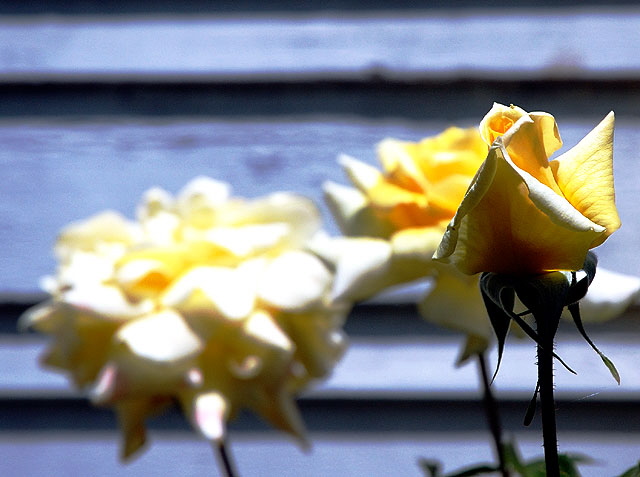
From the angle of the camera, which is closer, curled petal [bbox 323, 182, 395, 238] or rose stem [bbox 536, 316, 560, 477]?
rose stem [bbox 536, 316, 560, 477]

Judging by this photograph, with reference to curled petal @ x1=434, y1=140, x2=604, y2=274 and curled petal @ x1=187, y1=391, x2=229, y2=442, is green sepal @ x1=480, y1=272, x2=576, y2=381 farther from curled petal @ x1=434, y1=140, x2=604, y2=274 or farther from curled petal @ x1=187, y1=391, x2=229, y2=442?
curled petal @ x1=187, y1=391, x2=229, y2=442

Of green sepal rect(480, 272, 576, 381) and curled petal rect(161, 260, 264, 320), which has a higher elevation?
green sepal rect(480, 272, 576, 381)

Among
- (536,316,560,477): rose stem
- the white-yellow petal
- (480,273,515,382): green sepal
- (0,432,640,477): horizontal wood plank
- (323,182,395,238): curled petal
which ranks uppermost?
(480,273,515,382): green sepal

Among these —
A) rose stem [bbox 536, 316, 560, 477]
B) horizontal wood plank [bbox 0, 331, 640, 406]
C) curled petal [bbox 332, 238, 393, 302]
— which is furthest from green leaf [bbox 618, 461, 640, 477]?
horizontal wood plank [bbox 0, 331, 640, 406]

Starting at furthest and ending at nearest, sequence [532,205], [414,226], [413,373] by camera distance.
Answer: [413,373] < [414,226] < [532,205]

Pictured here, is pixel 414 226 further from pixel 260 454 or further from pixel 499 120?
pixel 260 454

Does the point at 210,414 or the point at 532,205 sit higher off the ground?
the point at 532,205

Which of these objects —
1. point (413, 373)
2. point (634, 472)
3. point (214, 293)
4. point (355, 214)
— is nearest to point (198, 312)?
point (214, 293)

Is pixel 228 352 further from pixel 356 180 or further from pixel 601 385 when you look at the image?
pixel 601 385
